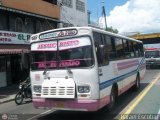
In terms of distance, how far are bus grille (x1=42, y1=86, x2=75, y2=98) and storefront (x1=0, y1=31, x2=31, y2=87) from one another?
37.0 ft

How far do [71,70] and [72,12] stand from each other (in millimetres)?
26525

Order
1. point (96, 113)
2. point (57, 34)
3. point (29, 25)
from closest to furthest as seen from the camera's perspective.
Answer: point (57, 34)
point (96, 113)
point (29, 25)

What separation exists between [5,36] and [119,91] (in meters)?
12.1

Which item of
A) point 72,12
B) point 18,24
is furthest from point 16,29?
point 72,12

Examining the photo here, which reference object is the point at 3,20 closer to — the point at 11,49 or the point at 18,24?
the point at 18,24

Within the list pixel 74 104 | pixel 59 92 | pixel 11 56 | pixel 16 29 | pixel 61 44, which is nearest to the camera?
pixel 74 104

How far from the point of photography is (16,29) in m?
25.8

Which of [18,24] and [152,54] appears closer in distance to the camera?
[18,24]

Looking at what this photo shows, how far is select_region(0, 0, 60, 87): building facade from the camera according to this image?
23492 millimetres

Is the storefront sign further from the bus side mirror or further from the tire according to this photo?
the bus side mirror

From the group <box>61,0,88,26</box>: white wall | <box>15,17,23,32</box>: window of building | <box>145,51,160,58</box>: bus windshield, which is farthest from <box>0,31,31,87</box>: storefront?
<box>145,51,160,58</box>: bus windshield

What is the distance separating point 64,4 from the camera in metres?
34.6

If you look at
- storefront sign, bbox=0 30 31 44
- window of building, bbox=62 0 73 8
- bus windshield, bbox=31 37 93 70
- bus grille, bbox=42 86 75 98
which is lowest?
bus grille, bbox=42 86 75 98

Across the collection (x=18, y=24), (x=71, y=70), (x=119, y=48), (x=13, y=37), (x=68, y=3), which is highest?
(x=68, y=3)
